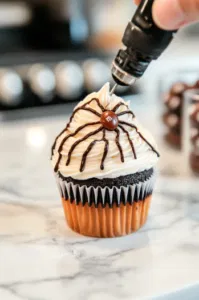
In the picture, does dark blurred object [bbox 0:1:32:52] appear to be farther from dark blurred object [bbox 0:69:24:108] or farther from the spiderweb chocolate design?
the spiderweb chocolate design

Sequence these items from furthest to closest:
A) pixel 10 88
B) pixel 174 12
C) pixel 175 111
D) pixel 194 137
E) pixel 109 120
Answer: pixel 10 88 < pixel 175 111 < pixel 194 137 < pixel 109 120 < pixel 174 12

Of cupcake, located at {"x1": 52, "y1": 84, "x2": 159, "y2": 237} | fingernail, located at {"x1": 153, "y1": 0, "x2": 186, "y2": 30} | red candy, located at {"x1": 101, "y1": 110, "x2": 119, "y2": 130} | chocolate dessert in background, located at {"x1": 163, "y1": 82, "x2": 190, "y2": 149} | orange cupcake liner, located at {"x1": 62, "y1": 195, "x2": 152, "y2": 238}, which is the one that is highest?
fingernail, located at {"x1": 153, "y1": 0, "x2": 186, "y2": 30}

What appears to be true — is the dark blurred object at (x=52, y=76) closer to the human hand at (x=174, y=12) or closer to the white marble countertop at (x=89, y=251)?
the white marble countertop at (x=89, y=251)

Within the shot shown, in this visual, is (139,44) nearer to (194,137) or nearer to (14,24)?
(194,137)

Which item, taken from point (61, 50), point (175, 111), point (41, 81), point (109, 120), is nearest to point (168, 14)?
point (109, 120)

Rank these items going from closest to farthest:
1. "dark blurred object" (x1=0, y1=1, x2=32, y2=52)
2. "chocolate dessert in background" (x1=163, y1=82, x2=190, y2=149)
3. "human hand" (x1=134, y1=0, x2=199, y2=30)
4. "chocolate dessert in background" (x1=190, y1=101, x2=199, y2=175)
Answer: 1. "human hand" (x1=134, y1=0, x2=199, y2=30)
2. "chocolate dessert in background" (x1=190, y1=101, x2=199, y2=175)
3. "chocolate dessert in background" (x1=163, y1=82, x2=190, y2=149)
4. "dark blurred object" (x1=0, y1=1, x2=32, y2=52)

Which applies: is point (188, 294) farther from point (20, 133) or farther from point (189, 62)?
point (189, 62)

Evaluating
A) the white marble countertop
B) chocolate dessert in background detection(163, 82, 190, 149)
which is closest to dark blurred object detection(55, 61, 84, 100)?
chocolate dessert in background detection(163, 82, 190, 149)

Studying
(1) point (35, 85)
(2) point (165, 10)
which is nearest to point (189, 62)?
(1) point (35, 85)
